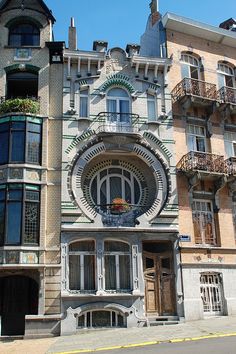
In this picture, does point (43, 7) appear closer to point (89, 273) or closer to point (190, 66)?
point (190, 66)

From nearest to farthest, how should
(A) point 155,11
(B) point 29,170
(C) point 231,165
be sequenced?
(B) point 29,170 → (C) point 231,165 → (A) point 155,11

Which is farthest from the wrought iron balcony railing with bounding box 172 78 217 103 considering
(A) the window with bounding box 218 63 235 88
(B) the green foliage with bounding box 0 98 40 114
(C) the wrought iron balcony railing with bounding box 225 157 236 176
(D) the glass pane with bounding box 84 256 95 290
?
(D) the glass pane with bounding box 84 256 95 290

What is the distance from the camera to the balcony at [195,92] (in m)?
23.2

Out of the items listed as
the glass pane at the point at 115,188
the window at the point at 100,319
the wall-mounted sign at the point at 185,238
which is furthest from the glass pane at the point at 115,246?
the window at the point at 100,319

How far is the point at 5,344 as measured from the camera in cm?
1716

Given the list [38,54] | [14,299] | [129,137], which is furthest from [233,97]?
[14,299]

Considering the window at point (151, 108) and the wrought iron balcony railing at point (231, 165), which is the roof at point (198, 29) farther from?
the wrought iron balcony railing at point (231, 165)

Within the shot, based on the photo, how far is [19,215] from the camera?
773 inches

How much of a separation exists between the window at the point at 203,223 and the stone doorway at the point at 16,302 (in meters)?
8.44

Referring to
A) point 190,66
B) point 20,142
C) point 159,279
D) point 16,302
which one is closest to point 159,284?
point 159,279

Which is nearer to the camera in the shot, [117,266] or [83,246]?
[117,266]

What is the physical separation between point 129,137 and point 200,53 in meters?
7.71

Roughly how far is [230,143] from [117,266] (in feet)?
31.8

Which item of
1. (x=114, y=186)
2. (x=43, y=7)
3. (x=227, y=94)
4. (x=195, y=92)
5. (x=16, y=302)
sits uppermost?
(x=43, y=7)
